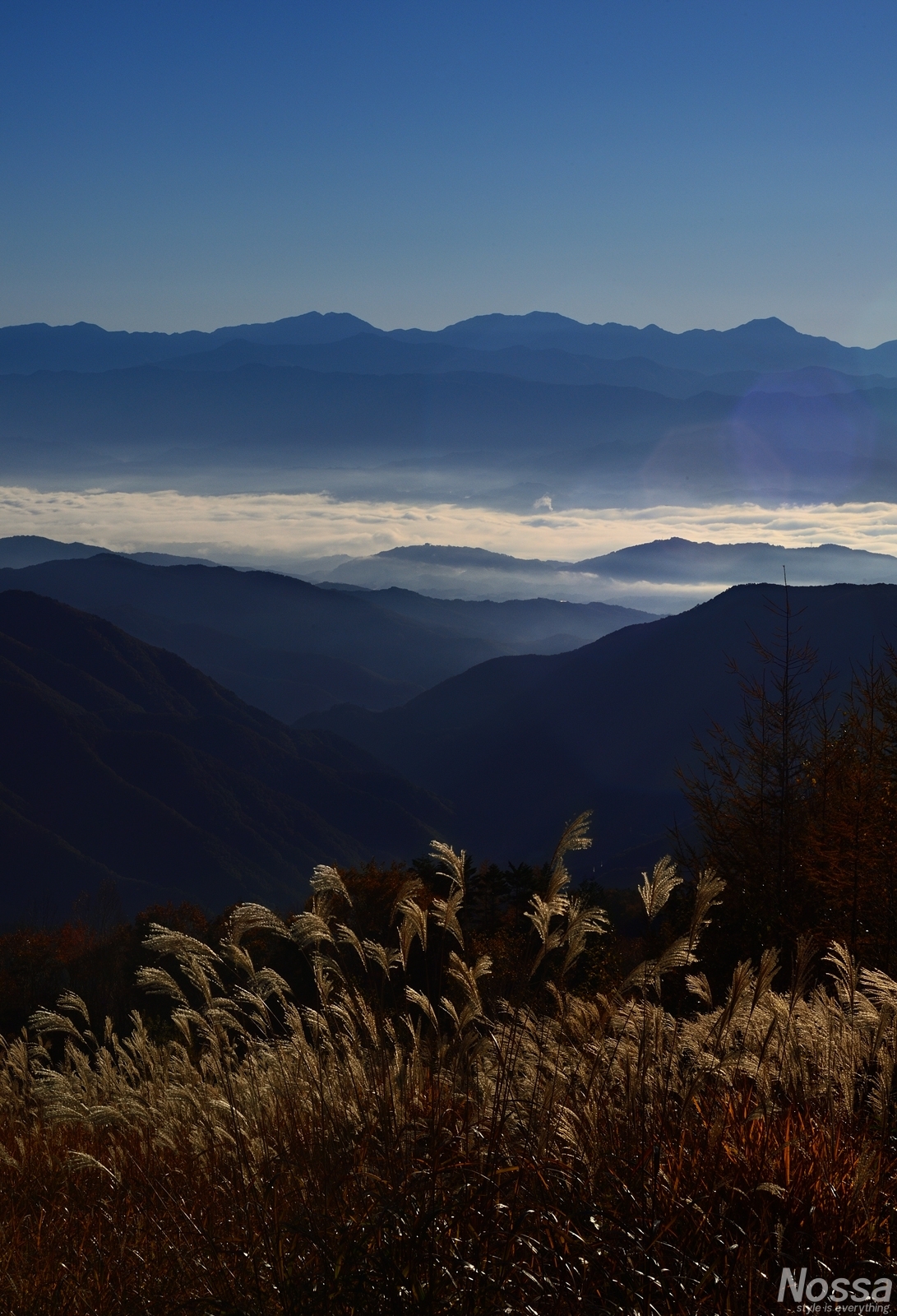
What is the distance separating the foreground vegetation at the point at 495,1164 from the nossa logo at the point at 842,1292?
0.05 meters

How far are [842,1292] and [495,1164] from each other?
3.34 ft

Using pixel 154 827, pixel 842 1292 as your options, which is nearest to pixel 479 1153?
pixel 842 1292

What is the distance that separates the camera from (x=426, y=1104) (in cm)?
394

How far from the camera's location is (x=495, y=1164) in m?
2.98

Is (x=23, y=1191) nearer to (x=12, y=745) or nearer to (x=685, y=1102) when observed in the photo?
(x=685, y=1102)

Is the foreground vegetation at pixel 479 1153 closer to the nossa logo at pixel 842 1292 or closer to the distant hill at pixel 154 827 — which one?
the nossa logo at pixel 842 1292

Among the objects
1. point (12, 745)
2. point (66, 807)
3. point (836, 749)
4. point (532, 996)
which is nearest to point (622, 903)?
point (836, 749)

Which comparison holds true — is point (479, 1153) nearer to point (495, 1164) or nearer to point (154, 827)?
point (495, 1164)

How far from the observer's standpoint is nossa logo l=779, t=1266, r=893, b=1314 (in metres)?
2.47

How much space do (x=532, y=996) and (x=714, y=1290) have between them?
2510 millimetres

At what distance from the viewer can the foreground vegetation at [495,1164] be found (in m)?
2.62

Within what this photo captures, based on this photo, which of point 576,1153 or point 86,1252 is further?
point 86,1252

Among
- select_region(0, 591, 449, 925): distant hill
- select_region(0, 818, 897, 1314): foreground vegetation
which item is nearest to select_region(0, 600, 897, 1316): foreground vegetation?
select_region(0, 818, 897, 1314): foreground vegetation

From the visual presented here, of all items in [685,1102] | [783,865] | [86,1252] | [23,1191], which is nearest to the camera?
[685,1102]
